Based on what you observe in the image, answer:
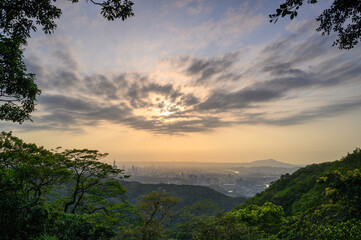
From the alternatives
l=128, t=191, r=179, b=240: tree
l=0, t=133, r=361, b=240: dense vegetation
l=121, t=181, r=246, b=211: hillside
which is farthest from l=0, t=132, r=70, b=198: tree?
l=121, t=181, r=246, b=211: hillside

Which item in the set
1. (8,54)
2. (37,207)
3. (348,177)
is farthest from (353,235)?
(8,54)

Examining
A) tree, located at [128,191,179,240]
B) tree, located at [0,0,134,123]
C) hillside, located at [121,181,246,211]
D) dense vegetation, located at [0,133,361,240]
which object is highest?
tree, located at [0,0,134,123]

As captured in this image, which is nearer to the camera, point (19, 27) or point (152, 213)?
point (19, 27)

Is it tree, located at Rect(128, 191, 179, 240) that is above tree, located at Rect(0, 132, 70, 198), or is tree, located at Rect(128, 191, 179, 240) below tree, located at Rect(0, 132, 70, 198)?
below

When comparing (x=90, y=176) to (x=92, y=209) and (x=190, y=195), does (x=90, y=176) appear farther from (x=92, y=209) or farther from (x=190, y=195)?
(x=190, y=195)

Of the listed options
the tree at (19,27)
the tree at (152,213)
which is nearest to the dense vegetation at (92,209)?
the tree at (152,213)

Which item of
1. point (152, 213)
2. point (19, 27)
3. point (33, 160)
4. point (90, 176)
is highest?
point (19, 27)

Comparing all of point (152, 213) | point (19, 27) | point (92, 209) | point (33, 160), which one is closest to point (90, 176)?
point (92, 209)

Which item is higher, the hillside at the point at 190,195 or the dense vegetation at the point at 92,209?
the dense vegetation at the point at 92,209

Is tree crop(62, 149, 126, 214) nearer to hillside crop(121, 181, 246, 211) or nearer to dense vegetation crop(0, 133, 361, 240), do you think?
dense vegetation crop(0, 133, 361, 240)

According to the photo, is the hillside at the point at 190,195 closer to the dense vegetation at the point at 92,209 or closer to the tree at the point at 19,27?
the dense vegetation at the point at 92,209

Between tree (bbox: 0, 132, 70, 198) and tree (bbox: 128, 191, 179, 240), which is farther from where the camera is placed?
tree (bbox: 128, 191, 179, 240)
